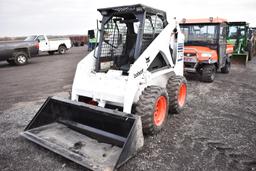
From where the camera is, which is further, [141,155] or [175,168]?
[141,155]

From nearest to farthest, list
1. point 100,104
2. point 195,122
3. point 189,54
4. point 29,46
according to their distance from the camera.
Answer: point 100,104 < point 195,122 < point 189,54 < point 29,46

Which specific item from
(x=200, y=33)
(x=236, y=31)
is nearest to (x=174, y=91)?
(x=200, y=33)

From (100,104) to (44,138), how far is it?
104 centimetres

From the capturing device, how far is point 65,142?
10.7 feet

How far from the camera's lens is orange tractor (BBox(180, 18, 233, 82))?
7402 millimetres

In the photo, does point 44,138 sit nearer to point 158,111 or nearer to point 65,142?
point 65,142

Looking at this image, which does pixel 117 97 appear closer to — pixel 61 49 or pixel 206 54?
pixel 206 54

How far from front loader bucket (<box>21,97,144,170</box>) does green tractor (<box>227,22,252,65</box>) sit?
10.7 meters

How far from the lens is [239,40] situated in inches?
477

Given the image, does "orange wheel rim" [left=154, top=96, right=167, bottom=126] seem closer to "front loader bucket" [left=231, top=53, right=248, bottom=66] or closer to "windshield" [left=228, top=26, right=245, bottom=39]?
"front loader bucket" [left=231, top=53, right=248, bottom=66]

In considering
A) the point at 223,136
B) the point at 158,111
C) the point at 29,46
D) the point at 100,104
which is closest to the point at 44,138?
the point at 100,104

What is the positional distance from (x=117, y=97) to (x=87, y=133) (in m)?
0.77

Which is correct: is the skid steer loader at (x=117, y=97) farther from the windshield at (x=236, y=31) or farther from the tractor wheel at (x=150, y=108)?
the windshield at (x=236, y=31)

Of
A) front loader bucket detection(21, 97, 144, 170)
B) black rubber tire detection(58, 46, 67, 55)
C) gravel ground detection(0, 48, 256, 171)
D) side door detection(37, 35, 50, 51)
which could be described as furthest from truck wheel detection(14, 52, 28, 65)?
front loader bucket detection(21, 97, 144, 170)
